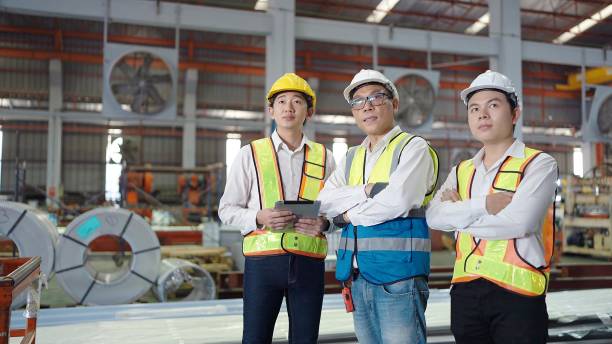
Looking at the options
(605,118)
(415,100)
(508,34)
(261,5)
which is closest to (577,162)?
(605,118)

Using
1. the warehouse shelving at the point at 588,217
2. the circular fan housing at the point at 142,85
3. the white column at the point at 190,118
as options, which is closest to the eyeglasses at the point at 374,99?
the circular fan housing at the point at 142,85

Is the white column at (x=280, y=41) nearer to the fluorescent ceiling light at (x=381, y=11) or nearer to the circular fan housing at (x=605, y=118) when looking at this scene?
the circular fan housing at (x=605, y=118)

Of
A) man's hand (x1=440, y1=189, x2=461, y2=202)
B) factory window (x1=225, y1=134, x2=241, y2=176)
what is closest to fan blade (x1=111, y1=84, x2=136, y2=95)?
man's hand (x1=440, y1=189, x2=461, y2=202)

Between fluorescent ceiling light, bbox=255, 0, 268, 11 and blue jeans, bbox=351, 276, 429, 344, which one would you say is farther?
fluorescent ceiling light, bbox=255, 0, 268, 11

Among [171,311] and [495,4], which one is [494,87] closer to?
[171,311]

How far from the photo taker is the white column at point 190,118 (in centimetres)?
1644

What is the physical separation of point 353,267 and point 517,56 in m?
8.59

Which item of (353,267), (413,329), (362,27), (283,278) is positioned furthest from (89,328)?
(362,27)

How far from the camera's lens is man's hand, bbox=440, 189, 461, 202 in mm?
1717

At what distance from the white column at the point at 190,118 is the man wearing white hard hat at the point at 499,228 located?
14881 mm

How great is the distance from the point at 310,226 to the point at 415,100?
7543mm

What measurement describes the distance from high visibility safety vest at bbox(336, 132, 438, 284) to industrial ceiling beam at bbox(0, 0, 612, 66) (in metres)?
6.69

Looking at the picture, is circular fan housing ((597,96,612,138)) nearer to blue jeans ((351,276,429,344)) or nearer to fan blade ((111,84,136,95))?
fan blade ((111,84,136,95))

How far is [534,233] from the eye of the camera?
5.18ft
